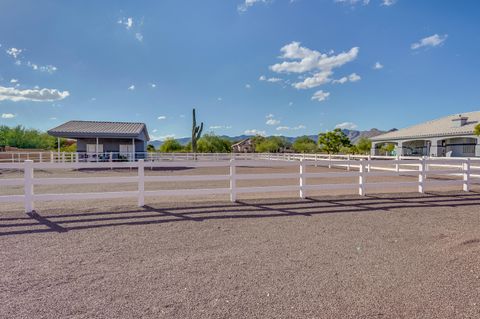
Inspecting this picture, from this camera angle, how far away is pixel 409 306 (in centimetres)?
287

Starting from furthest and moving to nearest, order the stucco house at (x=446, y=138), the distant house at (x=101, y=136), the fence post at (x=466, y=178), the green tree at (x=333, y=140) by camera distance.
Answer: the green tree at (x=333, y=140) → the stucco house at (x=446, y=138) → the distant house at (x=101, y=136) → the fence post at (x=466, y=178)

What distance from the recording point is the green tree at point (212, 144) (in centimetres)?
6650

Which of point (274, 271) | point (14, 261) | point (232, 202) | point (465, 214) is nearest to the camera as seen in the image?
point (274, 271)

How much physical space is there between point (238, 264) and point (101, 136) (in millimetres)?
24466

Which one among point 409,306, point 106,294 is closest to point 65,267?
point 106,294

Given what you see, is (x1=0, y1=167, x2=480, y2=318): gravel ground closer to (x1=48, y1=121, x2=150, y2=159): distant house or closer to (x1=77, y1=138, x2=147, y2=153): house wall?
(x1=48, y1=121, x2=150, y2=159): distant house

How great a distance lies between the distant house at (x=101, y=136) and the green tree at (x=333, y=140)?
3217cm

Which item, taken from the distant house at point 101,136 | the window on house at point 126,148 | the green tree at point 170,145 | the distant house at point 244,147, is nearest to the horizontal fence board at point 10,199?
the distant house at point 101,136

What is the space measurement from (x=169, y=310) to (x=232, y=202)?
16.3 ft

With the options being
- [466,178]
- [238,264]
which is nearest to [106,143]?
[466,178]

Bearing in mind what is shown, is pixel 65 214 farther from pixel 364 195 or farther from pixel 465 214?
pixel 465 214

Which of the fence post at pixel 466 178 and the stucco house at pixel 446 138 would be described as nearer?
the fence post at pixel 466 178

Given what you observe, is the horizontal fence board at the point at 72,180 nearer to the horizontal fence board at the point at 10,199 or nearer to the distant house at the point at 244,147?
the horizontal fence board at the point at 10,199

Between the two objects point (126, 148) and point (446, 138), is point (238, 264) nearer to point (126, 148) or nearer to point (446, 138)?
point (126, 148)
